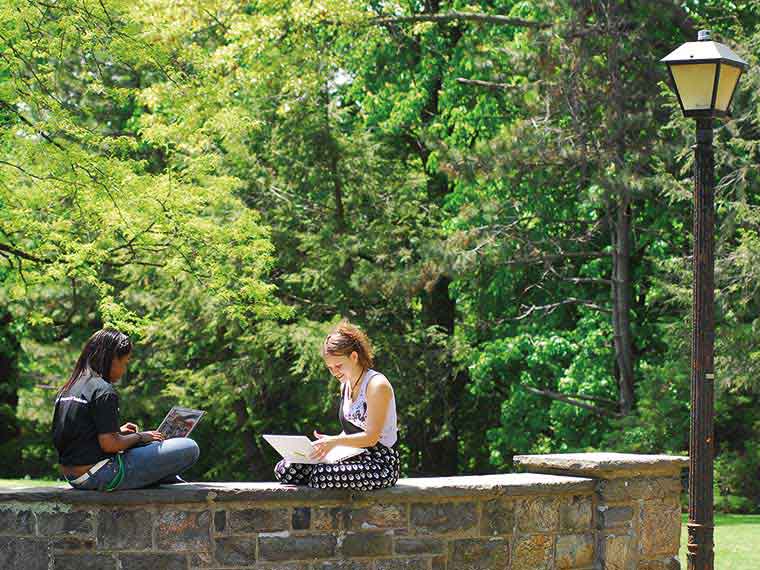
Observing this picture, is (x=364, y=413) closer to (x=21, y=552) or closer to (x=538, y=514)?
(x=538, y=514)

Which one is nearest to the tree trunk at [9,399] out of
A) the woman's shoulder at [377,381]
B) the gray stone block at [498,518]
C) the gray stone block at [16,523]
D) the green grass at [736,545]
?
the green grass at [736,545]

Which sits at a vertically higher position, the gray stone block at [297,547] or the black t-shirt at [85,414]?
the black t-shirt at [85,414]

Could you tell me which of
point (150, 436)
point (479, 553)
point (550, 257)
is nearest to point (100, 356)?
point (150, 436)

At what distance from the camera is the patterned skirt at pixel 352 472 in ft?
20.3

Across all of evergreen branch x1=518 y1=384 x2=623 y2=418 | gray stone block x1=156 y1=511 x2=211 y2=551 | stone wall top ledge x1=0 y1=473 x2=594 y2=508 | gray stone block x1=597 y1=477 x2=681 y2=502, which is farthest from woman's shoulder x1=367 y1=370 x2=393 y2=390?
evergreen branch x1=518 y1=384 x2=623 y2=418

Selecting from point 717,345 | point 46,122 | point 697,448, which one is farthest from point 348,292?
point 697,448

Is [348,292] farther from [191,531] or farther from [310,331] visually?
[191,531]

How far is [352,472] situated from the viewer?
6195 mm

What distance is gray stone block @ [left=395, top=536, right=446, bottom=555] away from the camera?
6.40 meters

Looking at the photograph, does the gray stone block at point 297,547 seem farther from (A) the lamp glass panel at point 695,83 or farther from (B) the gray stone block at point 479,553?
(A) the lamp glass panel at point 695,83

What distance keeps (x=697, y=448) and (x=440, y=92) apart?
14666 mm

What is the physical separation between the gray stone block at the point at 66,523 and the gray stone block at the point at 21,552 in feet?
0.24

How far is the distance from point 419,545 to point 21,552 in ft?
6.52

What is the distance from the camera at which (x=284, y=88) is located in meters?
20.3
